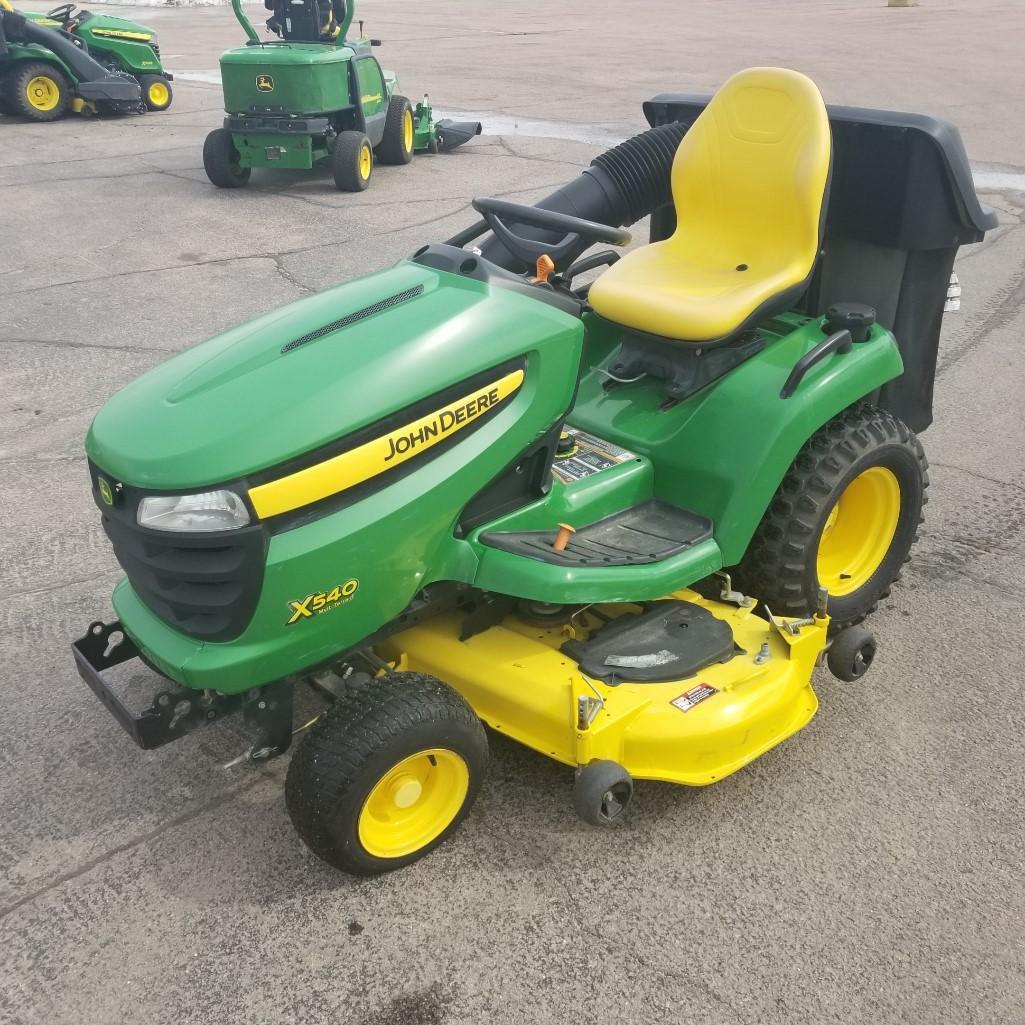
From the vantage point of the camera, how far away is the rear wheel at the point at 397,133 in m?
9.00

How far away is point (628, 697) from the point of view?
241 centimetres

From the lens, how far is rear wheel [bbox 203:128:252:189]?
812 centimetres

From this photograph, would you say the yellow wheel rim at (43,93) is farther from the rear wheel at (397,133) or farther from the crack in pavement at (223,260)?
the crack in pavement at (223,260)

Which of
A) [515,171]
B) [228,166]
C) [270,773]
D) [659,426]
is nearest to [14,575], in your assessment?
[270,773]

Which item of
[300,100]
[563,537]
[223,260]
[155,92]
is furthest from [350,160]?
[563,537]

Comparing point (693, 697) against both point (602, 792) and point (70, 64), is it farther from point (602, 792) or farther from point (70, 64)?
point (70, 64)

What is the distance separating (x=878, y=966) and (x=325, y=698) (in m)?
1.27

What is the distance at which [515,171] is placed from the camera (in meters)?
8.98

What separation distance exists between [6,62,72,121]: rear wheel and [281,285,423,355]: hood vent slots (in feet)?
32.8

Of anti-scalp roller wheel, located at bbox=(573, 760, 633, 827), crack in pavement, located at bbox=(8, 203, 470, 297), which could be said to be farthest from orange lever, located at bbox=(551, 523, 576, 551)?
crack in pavement, located at bbox=(8, 203, 470, 297)

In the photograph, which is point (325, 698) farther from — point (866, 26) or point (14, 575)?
point (866, 26)

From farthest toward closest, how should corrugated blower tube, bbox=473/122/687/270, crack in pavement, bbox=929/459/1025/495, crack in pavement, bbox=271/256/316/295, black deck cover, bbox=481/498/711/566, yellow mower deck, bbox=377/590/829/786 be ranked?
crack in pavement, bbox=271/256/316/295 < crack in pavement, bbox=929/459/1025/495 < corrugated blower tube, bbox=473/122/687/270 < black deck cover, bbox=481/498/711/566 < yellow mower deck, bbox=377/590/829/786

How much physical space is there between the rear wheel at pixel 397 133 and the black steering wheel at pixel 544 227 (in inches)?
263

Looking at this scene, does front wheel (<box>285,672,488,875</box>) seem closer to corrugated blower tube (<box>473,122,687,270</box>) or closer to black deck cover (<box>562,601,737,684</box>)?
black deck cover (<box>562,601,737,684</box>)
